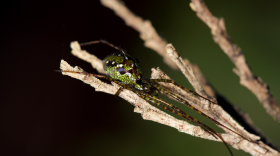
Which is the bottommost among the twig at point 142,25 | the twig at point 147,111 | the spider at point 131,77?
the twig at point 147,111

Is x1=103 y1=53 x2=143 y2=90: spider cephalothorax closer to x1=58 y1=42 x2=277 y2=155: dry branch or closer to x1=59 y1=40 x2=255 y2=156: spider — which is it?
x1=59 y1=40 x2=255 y2=156: spider

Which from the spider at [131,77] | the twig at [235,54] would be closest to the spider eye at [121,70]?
the spider at [131,77]

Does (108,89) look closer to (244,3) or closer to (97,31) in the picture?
(97,31)

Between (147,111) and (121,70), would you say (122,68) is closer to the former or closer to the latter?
(121,70)

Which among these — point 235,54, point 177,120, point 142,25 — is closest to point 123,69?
point 142,25

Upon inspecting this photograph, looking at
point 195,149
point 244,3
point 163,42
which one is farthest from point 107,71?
point 244,3

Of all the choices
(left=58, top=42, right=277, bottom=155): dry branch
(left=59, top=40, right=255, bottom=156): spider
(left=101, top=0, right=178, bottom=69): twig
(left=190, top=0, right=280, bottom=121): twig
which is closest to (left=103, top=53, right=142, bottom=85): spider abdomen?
(left=59, top=40, right=255, bottom=156): spider

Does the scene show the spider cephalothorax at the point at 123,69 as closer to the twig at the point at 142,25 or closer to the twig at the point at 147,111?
the twig at the point at 142,25
